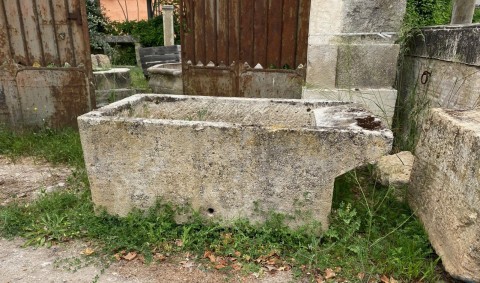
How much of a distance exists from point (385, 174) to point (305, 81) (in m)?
1.34

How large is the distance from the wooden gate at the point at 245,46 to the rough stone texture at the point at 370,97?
1.30 ft

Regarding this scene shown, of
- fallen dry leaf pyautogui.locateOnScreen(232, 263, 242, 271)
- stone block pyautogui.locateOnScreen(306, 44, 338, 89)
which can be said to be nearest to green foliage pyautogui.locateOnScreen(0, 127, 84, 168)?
fallen dry leaf pyautogui.locateOnScreen(232, 263, 242, 271)

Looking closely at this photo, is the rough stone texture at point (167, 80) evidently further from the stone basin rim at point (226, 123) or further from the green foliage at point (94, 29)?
the green foliage at point (94, 29)

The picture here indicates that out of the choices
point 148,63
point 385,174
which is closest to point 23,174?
point 385,174

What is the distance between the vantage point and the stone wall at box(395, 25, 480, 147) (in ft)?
8.94

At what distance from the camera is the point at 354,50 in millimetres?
3451

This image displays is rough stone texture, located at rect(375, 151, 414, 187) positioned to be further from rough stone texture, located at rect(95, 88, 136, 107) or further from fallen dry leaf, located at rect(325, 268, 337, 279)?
rough stone texture, located at rect(95, 88, 136, 107)

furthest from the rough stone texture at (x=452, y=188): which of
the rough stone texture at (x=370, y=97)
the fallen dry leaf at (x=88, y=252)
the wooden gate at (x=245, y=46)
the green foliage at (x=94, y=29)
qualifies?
the green foliage at (x=94, y=29)

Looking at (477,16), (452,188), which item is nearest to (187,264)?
(452,188)

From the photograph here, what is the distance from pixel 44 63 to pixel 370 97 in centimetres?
385

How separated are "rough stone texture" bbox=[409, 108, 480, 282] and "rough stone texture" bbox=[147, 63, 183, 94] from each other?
348 cm

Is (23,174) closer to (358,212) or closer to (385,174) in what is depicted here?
(358,212)

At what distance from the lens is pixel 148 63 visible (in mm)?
8906

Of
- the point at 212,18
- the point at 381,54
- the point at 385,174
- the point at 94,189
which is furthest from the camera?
the point at 212,18
